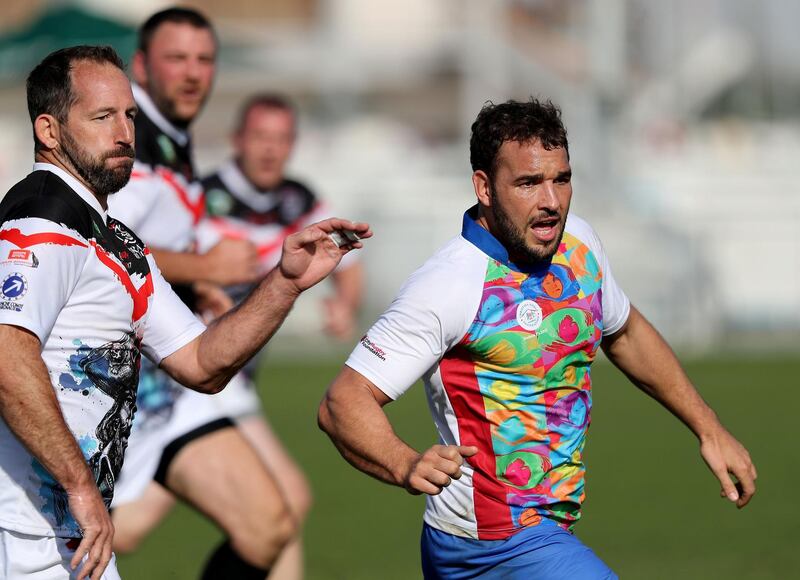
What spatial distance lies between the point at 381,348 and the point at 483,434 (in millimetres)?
481

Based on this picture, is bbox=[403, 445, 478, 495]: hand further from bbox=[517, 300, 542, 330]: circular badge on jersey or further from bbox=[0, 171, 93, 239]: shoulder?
bbox=[0, 171, 93, 239]: shoulder

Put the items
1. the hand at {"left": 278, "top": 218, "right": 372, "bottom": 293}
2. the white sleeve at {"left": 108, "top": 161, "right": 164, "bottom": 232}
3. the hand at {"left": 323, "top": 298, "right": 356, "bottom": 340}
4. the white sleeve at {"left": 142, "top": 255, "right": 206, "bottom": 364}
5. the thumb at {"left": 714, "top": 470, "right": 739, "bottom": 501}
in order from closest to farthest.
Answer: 1. the hand at {"left": 278, "top": 218, "right": 372, "bottom": 293}
2. the white sleeve at {"left": 142, "top": 255, "right": 206, "bottom": 364}
3. the thumb at {"left": 714, "top": 470, "right": 739, "bottom": 501}
4. the white sleeve at {"left": 108, "top": 161, "right": 164, "bottom": 232}
5. the hand at {"left": 323, "top": 298, "right": 356, "bottom": 340}

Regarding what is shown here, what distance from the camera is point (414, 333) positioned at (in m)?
4.59

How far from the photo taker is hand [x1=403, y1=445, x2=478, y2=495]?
4.03m

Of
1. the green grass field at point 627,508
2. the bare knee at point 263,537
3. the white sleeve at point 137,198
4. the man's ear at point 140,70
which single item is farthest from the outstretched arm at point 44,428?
the green grass field at point 627,508

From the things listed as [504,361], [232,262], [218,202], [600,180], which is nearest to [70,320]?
[504,361]

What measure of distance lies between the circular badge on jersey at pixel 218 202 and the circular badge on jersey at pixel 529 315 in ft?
12.6

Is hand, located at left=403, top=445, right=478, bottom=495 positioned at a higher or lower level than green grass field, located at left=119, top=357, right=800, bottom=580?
higher

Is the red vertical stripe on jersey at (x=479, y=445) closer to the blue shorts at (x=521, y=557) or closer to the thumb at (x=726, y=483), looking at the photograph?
the blue shorts at (x=521, y=557)

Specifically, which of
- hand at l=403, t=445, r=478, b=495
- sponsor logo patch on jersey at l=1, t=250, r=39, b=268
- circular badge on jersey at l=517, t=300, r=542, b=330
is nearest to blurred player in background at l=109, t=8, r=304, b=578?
circular badge on jersey at l=517, t=300, r=542, b=330

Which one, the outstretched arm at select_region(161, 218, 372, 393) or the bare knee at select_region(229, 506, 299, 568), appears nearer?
the outstretched arm at select_region(161, 218, 372, 393)

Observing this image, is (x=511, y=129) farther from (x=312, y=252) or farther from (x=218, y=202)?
(x=218, y=202)

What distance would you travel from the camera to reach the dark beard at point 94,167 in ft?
14.0

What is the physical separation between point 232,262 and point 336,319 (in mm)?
2139
